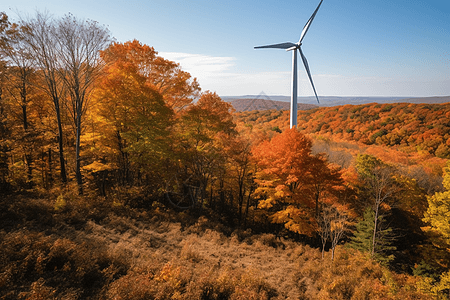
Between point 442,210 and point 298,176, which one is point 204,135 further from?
point 442,210

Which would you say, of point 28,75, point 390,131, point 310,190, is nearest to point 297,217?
point 310,190

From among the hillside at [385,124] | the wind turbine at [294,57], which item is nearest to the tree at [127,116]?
the wind turbine at [294,57]

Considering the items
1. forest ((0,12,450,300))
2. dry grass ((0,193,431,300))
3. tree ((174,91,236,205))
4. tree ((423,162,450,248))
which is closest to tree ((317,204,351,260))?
forest ((0,12,450,300))

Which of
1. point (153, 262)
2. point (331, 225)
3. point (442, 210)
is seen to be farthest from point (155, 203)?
point (442, 210)

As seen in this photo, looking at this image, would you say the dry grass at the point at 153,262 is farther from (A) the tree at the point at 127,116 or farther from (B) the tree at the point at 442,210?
(B) the tree at the point at 442,210

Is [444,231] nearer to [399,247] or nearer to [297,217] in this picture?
[297,217]

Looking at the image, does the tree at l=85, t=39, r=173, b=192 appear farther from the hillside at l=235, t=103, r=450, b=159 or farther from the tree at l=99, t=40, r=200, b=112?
the hillside at l=235, t=103, r=450, b=159

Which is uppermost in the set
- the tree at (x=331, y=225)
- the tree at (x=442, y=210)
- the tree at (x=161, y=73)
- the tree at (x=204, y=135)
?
the tree at (x=161, y=73)
